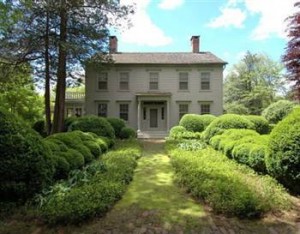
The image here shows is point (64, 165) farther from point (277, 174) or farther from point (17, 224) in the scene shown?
point (277, 174)

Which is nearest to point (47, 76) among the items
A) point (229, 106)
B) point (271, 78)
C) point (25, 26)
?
point (25, 26)

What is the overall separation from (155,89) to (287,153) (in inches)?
802

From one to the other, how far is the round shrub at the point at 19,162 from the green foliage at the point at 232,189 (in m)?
3.32

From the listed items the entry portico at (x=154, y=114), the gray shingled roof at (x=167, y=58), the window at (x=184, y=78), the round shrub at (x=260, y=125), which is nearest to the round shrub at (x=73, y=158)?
the round shrub at (x=260, y=125)

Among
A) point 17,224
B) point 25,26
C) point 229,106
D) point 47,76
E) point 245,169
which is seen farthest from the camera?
point 229,106

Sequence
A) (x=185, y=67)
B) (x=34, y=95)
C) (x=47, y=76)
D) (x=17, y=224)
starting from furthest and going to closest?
(x=185, y=67) < (x=34, y=95) < (x=47, y=76) < (x=17, y=224)

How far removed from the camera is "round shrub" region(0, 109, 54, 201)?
6.33 metres

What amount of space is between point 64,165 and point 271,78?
44183 mm

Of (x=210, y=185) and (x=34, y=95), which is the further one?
(x=34, y=95)

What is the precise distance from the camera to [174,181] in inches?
344

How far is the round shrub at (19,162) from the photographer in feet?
20.8

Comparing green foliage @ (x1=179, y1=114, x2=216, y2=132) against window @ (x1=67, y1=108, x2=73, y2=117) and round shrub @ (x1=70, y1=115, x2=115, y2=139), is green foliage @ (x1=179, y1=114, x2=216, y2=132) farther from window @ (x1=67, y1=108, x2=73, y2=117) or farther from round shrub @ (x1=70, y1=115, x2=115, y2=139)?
window @ (x1=67, y1=108, x2=73, y2=117)

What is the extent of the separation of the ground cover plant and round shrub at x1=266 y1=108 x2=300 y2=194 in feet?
11.6

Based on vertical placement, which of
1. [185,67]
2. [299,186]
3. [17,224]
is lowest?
[17,224]
